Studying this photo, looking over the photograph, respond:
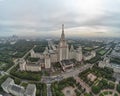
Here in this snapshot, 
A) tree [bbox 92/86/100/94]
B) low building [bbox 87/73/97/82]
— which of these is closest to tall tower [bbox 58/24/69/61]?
low building [bbox 87/73/97/82]

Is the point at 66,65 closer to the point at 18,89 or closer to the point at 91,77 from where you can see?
the point at 91,77

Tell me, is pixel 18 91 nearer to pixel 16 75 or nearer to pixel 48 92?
pixel 48 92

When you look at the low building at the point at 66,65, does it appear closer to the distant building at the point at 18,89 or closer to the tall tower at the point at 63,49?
the tall tower at the point at 63,49

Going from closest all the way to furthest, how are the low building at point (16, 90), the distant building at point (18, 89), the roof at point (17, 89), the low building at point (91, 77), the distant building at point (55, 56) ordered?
the distant building at point (18, 89) < the low building at point (16, 90) < the roof at point (17, 89) < the low building at point (91, 77) < the distant building at point (55, 56)

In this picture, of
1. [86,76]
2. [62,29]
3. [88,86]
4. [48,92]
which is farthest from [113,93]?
[62,29]

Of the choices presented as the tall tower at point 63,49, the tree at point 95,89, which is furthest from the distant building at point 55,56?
the tree at point 95,89

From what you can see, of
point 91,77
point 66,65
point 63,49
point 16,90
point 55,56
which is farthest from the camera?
point 55,56

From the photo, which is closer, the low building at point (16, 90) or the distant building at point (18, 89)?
the distant building at point (18, 89)

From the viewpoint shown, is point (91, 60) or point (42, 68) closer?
point (42, 68)

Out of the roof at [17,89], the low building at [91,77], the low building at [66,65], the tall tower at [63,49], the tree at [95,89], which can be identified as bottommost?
the tree at [95,89]

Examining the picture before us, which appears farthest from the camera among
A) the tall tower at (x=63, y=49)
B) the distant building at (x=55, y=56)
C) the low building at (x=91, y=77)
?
the tall tower at (x=63, y=49)

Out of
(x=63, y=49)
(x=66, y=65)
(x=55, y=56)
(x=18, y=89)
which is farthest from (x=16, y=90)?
(x=63, y=49)
